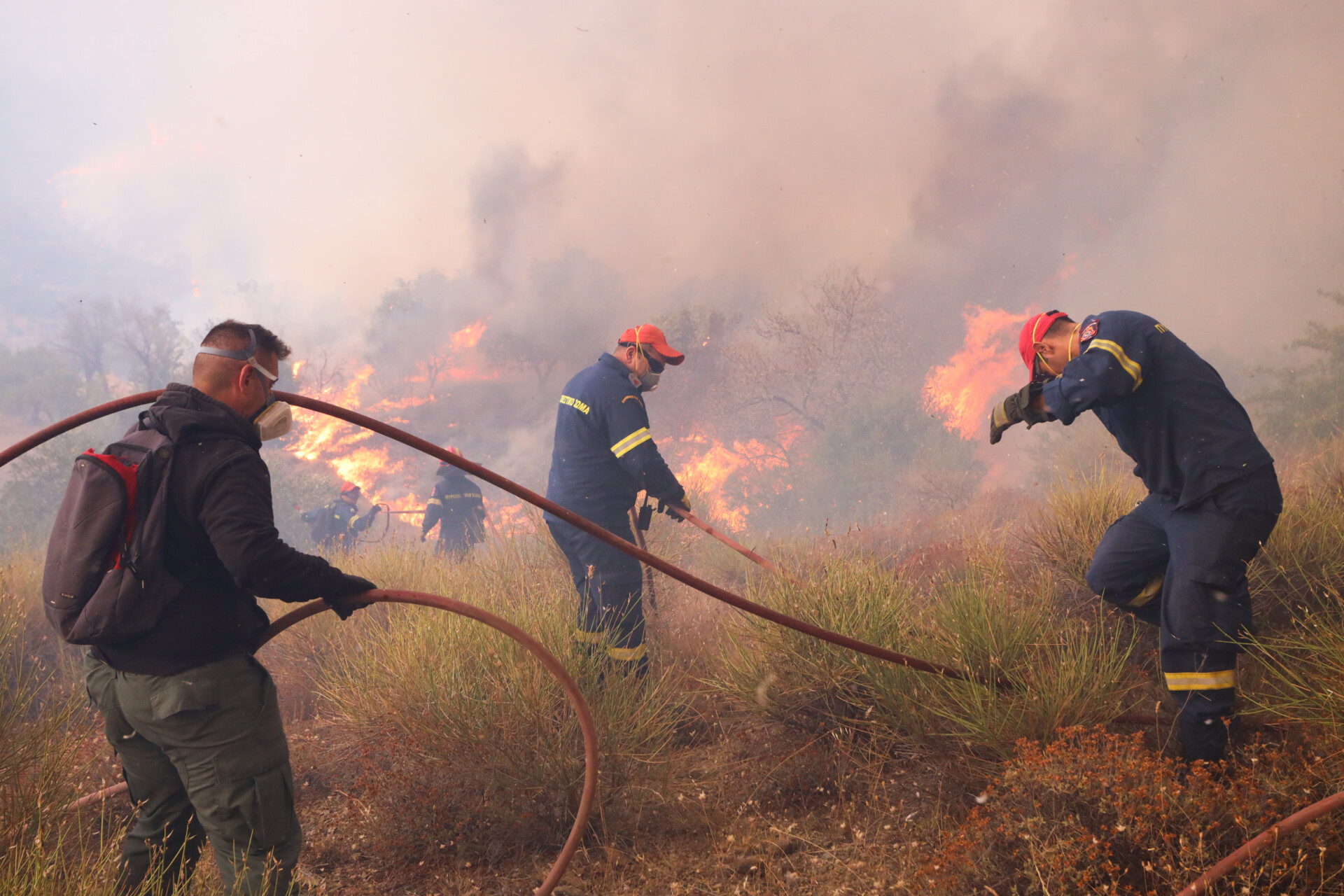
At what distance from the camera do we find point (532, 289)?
43531 mm

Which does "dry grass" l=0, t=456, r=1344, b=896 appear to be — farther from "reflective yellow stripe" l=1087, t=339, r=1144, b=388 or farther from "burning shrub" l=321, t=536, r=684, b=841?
"reflective yellow stripe" l=1087, t=339, r=1144, b=388

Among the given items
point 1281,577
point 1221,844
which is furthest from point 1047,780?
point 1281,577

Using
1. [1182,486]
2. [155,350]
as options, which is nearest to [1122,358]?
[1182,486]

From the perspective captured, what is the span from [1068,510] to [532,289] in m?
41.9

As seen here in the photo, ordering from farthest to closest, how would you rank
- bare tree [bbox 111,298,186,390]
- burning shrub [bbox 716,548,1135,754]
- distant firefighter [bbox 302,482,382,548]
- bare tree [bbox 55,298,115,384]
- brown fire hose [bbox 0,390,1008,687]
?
bare tree [bbox 55,298,115,384], bare tree [bbox 111,298,186,390], distant firefighter [bbox 302,482,382,548], burning shrub [bbox 716,548,1135,754], brown fire hose [bbox 0,390,1008,687]

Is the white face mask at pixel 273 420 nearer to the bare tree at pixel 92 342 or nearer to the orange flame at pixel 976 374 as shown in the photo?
the orange flame at pixel 976 374

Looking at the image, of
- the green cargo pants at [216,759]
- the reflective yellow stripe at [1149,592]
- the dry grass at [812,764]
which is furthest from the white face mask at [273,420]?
the reflective yellow stripe at [1149,592]

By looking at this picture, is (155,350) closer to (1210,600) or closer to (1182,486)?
(1182,486)

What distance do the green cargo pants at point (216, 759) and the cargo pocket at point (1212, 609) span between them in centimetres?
333

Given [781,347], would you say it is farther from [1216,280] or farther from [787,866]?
[787,866]

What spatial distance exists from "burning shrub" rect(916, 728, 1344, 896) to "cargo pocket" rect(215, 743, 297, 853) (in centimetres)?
206

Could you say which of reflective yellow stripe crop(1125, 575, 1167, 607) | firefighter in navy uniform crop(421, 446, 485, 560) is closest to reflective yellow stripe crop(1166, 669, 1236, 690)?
reflective yellow stripe crop(1125, 575, 1167, 607)

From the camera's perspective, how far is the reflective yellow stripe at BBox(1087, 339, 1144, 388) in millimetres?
2908

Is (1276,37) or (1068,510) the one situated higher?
(1276,37)
